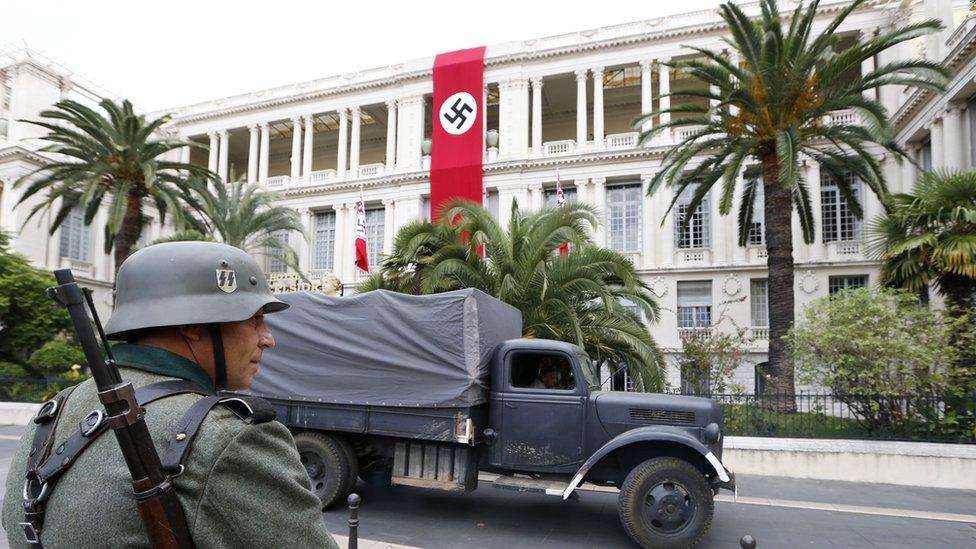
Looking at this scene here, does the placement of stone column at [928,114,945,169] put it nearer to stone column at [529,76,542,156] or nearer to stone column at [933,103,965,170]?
stone column at [933,103,965,170]

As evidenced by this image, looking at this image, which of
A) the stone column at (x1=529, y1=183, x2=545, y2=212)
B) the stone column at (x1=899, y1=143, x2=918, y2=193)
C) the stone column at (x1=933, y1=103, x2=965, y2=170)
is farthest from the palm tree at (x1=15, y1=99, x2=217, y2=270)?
the stone column at (x1=899, y1=143, x2=918, y2=193)

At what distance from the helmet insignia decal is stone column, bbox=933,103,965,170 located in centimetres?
2755

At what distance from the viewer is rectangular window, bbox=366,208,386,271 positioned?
121 feet

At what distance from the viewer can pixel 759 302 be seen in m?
29.7

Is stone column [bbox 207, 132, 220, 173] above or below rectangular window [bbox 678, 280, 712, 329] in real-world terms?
above

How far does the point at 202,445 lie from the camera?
4.07ft

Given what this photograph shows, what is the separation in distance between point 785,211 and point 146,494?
62.1 feet

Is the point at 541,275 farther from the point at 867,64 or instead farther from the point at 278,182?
the point at 278,182

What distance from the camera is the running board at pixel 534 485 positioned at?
7.23 m

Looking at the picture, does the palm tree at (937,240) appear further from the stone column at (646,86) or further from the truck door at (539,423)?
the stone column at (646,86)

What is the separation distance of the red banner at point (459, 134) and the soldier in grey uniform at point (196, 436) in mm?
30852

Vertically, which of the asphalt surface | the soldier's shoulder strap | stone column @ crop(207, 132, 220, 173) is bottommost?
the asphalt surface

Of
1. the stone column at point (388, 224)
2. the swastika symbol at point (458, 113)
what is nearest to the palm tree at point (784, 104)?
the swastika symbol at point (458, 113)

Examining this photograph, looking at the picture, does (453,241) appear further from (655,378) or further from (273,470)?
(273,470)
